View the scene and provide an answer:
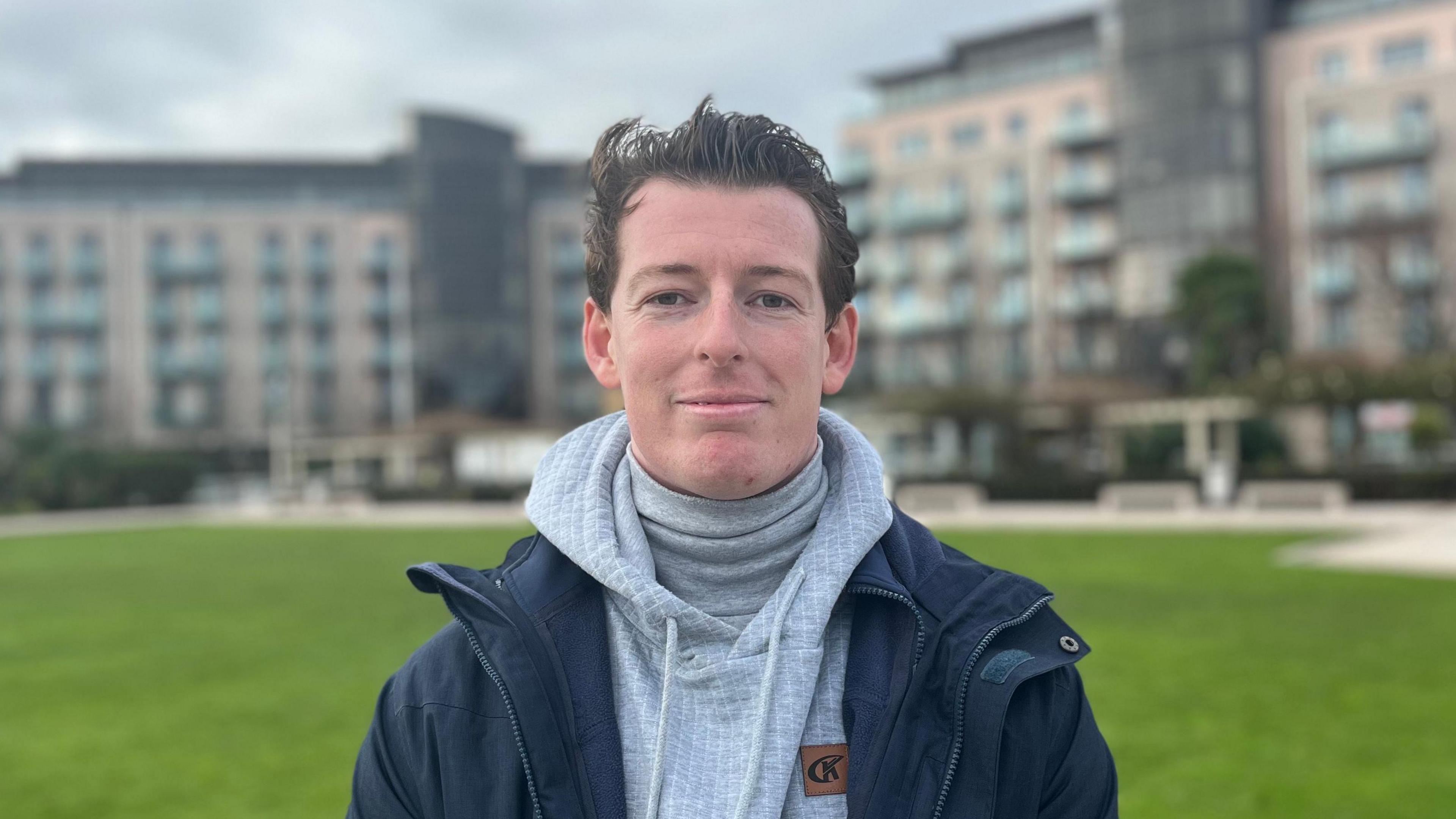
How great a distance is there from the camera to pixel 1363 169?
46500mm

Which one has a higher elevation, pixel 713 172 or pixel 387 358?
pixel 387 358

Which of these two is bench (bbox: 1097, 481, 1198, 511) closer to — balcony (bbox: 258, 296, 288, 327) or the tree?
the tree

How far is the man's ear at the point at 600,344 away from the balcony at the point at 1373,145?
167ft

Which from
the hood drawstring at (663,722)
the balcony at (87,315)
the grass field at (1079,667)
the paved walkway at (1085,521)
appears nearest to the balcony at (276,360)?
the balcony at (87,315)

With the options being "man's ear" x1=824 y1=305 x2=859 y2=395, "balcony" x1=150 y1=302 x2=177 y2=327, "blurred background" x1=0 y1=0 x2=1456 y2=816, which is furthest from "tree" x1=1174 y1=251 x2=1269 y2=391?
"balcony" x1=150 y1=302 x2=177 y2=327

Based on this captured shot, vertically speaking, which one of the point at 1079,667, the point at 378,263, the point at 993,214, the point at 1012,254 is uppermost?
the point at 378,263

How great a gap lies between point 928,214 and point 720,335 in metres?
57.4

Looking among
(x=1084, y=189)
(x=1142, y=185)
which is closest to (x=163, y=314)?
(x=1084, y=189)

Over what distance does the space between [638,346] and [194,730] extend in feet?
22.4

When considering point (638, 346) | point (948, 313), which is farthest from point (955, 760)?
point (948, 313)

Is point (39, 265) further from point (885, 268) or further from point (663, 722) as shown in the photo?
point (663, 722)

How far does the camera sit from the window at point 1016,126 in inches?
2224

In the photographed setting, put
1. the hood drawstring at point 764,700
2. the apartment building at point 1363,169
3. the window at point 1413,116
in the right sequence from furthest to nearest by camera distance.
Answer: the window at point 1413,116 < the apartment building at point 1363,169 < the hood drawstring at point 764,700

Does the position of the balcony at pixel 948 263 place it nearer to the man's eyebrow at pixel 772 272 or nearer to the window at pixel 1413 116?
the window at pixel 1413 116
